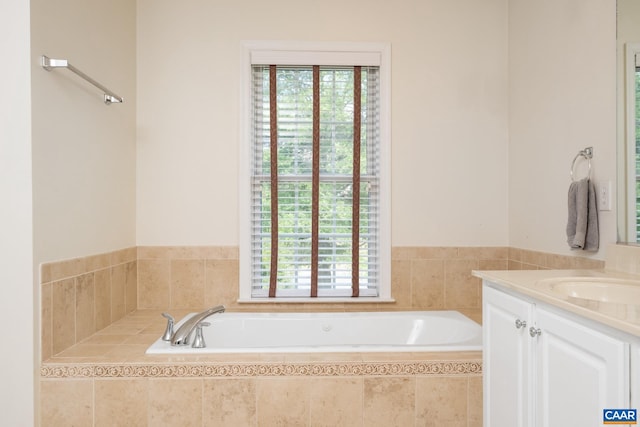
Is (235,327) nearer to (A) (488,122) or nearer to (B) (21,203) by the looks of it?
(B) (21,203)

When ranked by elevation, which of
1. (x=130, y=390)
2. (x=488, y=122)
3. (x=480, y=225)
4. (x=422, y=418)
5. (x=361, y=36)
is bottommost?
(x=422, y=418)

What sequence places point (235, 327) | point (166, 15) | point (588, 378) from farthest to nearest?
point (166, 15) < point (235, 327) < point (588, 378)

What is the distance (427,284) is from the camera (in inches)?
113

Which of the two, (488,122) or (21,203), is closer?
(21,203)

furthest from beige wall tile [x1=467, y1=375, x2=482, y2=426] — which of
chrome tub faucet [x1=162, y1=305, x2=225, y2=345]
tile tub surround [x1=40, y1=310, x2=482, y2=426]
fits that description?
chrome tub faucet [x1=162, y1=305, x2=225, y2=345]

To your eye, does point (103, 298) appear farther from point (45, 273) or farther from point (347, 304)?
point (347, 304)

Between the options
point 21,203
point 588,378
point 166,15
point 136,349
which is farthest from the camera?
point 166,15

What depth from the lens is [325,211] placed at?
113 inches

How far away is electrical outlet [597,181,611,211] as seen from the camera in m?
1.93

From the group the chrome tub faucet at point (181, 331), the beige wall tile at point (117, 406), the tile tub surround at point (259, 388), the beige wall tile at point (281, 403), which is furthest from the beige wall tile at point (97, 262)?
the beige wall tile at point (281, 403)

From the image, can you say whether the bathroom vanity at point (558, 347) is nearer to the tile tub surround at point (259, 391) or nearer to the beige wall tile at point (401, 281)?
the tile tub surround at point (259, 391)

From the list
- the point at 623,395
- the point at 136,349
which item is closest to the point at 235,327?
the point at 136,349

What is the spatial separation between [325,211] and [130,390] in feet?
5.20

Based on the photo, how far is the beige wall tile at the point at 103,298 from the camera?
7.55 feet
